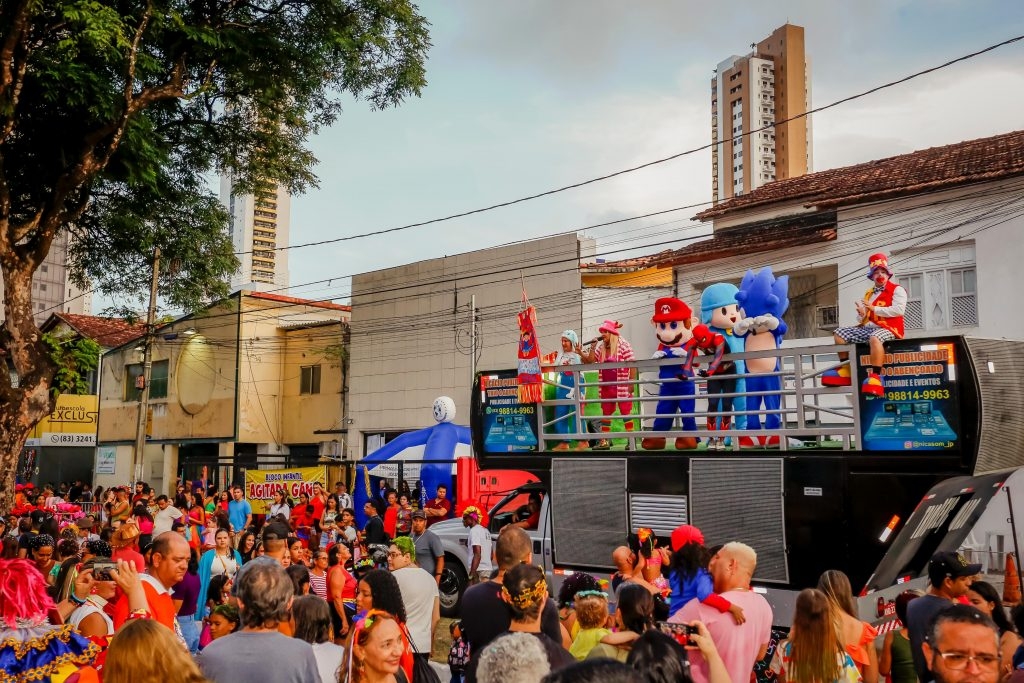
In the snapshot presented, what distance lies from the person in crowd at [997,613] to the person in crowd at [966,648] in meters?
2.35

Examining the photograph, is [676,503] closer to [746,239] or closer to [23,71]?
[23,71]

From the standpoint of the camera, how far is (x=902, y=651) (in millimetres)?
5828

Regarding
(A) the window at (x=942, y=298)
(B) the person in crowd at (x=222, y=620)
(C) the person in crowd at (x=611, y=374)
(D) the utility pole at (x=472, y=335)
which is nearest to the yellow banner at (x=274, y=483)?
(D) the utility pole at (x=472, y=335)

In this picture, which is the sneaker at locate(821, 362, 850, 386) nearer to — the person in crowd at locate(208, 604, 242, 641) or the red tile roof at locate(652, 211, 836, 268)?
the person in crowd at locate(208, 604, 242, 641)

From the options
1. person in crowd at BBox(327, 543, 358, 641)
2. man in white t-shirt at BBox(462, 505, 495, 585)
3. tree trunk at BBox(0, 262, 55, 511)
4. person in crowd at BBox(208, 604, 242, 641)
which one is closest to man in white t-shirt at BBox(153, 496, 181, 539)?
tree trunk at BBox(0, 262, 55, 511)

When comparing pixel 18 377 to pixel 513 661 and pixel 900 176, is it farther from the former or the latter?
pixel 900 176

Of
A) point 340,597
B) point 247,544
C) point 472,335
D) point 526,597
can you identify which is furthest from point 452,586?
point 472,335

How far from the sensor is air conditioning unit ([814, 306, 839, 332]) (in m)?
22.7

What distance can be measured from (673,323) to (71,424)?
121 ft

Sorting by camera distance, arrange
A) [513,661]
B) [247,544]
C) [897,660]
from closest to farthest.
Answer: [513,661] → [897,660] → [247,544]

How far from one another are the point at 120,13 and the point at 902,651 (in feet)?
48.8

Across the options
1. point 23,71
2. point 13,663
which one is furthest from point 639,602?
point 23,71

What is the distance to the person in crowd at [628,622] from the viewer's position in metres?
4.66

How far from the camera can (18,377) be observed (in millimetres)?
15375
